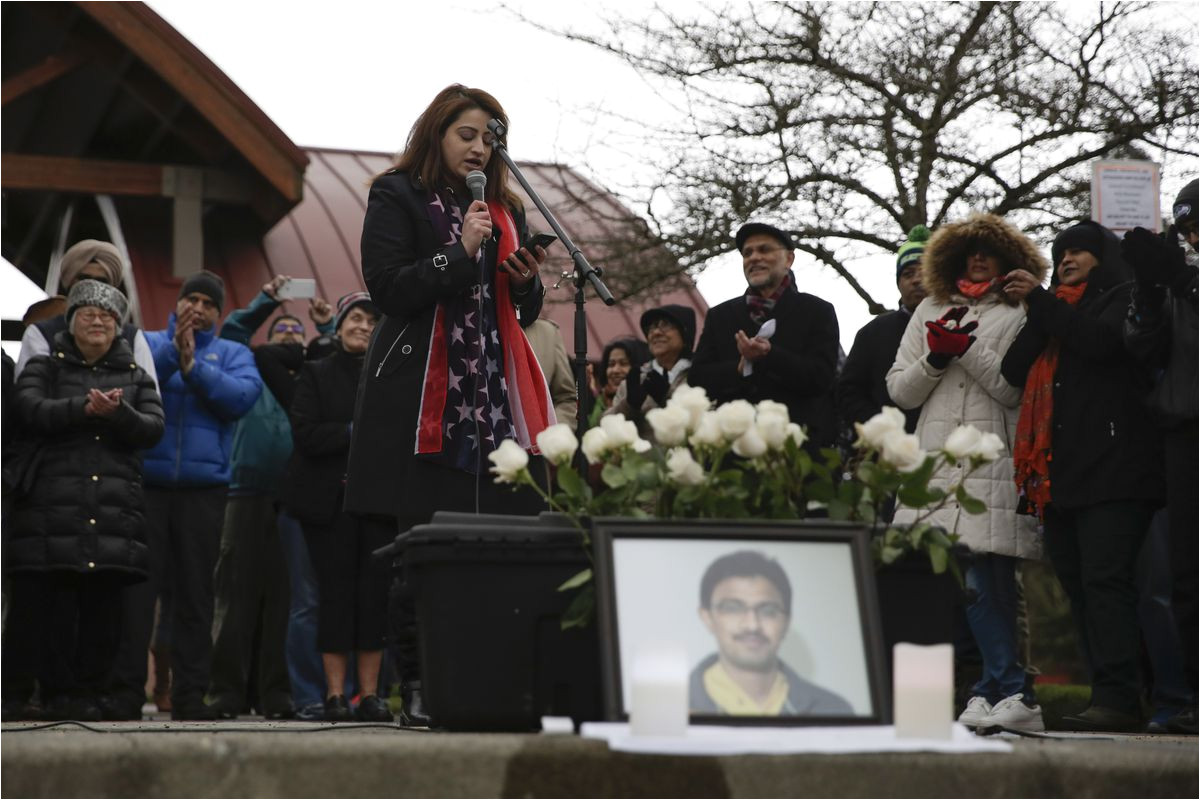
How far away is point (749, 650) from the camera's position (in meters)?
3.31

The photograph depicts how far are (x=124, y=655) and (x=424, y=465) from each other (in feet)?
8.14

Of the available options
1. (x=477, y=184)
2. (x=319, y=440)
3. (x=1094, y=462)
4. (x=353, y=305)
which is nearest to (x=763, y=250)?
(x=1094, y=462)

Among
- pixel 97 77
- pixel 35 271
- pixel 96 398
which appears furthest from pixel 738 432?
pixel 35 271

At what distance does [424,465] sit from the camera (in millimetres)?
4594

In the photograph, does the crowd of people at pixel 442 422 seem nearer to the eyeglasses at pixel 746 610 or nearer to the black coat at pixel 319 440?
the black coat at pixel 319 440

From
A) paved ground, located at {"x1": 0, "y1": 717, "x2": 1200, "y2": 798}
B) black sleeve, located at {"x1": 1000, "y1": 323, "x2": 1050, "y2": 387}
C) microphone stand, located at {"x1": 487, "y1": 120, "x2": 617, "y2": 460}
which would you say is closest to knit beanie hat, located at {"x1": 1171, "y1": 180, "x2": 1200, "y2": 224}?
black sleeve, located at {"x1": 1000, "y1": 323, "x2": 1050, "y2": 387}

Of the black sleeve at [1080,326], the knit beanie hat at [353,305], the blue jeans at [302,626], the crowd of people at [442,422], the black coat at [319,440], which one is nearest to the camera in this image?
the crowd of people at [442,422]

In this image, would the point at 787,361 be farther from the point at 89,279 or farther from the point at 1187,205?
the point at 89,279

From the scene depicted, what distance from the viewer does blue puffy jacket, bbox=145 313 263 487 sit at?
6.86 meters

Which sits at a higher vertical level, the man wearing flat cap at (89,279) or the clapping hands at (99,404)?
the man wearing flat cap at (89,279)

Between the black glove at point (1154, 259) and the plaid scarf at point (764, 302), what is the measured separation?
5.46 ft

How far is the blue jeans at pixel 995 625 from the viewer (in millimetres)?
5543

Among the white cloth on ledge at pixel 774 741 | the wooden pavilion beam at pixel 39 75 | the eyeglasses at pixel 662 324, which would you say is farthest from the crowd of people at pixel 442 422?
the wooden pavilion beam at pixel 39 75

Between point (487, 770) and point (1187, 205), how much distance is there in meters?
3.47
